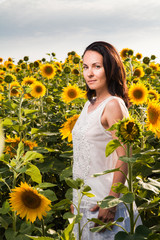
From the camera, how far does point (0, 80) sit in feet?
14.9

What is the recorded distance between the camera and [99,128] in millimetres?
1447

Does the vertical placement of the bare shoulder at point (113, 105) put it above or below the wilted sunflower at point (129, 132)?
above

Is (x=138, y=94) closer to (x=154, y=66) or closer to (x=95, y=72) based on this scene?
(x=95, y=72)

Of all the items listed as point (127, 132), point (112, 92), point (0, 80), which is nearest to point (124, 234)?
point (127, 132)

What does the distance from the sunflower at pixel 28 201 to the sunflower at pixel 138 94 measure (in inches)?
55.0

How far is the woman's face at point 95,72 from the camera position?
4.93 ft

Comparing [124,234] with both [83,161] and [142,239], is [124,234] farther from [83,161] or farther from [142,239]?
[83,161]

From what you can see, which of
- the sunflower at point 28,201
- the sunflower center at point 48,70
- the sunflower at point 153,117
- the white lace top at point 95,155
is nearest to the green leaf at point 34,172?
the sunflower at point 28,201

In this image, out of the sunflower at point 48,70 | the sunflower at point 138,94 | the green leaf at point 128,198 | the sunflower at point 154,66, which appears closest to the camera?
the green leaf at point 128,198

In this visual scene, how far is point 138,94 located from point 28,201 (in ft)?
4.89

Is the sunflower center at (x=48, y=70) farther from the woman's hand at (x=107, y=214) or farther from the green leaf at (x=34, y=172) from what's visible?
the woman's hand at (x=107, y=214)

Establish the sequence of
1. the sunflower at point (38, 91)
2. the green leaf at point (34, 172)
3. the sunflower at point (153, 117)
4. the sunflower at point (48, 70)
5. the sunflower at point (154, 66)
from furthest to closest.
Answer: the sunflower at point (154, 66) < the sunflower at point (48, 70) < the sunflower at point (38, 91) < the sunflower at point (153, 117) < the green leaf at point (34, 172)

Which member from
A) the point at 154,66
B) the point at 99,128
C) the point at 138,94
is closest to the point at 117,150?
the point at 99,128

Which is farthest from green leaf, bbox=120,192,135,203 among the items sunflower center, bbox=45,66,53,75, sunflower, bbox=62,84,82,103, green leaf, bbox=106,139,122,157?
sunflower center, bbox=45,66,53,75
